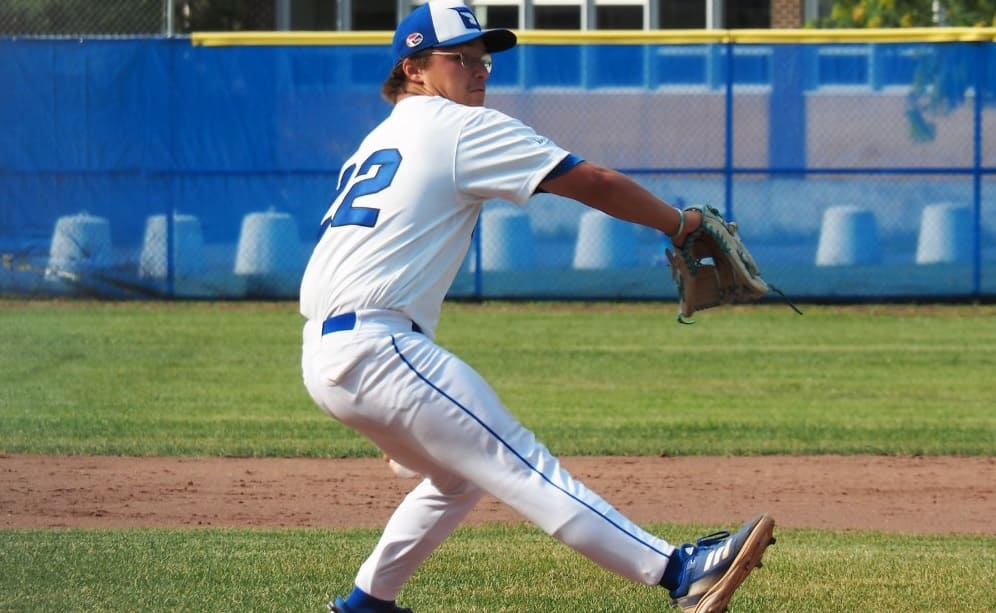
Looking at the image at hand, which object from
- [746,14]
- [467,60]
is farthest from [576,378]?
[746,14]

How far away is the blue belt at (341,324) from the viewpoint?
12.9 feet

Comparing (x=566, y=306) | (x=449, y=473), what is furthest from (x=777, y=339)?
(x=449, y=473)

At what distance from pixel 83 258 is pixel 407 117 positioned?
1228 cm

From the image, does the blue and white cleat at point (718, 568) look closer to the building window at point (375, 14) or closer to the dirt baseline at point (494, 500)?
the dirt baseline at point (494, 500)

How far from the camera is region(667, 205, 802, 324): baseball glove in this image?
13.9 ft

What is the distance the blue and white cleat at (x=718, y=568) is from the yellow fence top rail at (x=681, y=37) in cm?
1174

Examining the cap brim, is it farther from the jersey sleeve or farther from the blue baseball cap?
the jersey sleeve

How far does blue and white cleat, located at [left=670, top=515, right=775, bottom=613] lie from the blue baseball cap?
150 centimetres

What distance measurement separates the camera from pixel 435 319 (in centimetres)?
408

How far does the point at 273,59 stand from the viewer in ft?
51.7

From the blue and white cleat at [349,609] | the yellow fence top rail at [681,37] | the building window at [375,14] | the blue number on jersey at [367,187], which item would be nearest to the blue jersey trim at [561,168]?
the blue number on jersey at [367,187]

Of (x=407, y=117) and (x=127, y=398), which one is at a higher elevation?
(x=407, y=117)

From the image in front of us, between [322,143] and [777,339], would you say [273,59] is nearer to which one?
[322,143]

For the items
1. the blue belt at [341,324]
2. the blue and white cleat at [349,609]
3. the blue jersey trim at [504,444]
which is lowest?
the blue and white cleat at [349,609]
